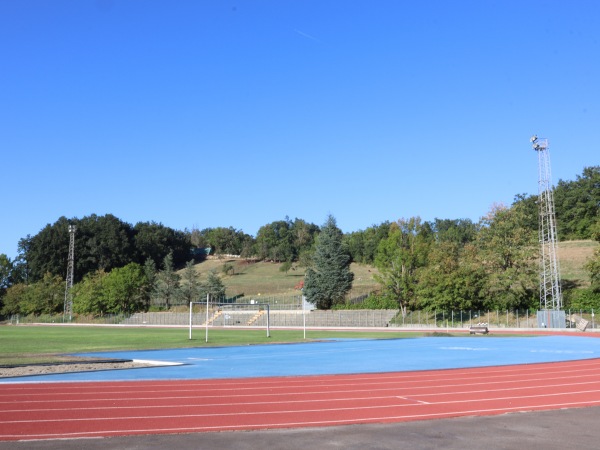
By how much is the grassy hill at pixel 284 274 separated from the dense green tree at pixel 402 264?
15.6 metres

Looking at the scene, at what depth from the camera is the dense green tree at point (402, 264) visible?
2665 inches

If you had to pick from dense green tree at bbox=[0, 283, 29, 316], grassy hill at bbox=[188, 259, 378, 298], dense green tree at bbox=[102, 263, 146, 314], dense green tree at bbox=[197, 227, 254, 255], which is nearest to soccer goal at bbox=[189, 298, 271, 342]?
dense green tree at bbox=[102, 263, 146, 314]

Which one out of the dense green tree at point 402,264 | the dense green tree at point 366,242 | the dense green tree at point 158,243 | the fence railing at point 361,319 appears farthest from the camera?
the dense green tree at point 158,243

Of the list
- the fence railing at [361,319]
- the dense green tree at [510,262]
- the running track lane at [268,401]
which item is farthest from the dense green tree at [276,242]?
the running track lane at [268,401]

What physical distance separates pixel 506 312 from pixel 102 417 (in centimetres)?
5324

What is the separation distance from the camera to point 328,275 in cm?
7981

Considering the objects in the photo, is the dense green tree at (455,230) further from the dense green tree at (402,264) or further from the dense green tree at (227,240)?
the dense green tree at (227,240)

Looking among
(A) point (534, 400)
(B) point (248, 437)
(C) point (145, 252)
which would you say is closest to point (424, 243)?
(A) point (534, 400)

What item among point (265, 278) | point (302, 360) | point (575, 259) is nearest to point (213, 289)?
point (265, 278)

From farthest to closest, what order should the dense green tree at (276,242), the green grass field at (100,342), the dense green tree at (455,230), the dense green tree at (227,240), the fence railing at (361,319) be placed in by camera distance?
the dense green tree at (227,240)
the dense green tree at (276,242)
the dense green tree at (455,230)
the fence railing at (361,319)
the green grass field at (100,342)

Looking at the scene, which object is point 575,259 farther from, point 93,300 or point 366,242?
point 93,300

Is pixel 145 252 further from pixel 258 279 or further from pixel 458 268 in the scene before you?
pixel 458 268

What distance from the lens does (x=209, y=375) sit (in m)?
17.2

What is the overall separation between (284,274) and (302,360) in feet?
369
